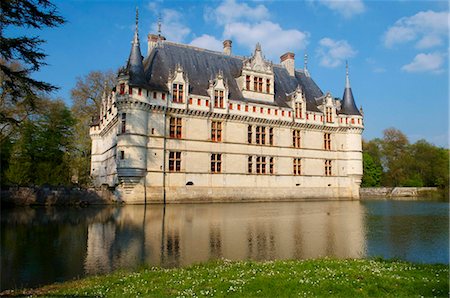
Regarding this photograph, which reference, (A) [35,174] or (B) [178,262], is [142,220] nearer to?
(B) [178,262]

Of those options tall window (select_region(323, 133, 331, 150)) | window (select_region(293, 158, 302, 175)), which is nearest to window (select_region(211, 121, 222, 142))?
window (select_region(293, 158, 302, 175))

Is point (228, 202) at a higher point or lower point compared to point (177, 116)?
lower

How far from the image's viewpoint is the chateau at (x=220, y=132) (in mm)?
27094

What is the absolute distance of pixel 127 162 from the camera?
26203 mm

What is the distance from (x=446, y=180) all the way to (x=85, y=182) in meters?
44.9

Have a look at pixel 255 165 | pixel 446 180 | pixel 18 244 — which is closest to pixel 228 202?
pixel 255 165

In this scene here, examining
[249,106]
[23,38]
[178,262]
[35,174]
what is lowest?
[178,262]

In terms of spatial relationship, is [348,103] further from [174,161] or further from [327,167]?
[174,161]

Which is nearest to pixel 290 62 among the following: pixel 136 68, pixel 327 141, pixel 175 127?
pixel 327 141

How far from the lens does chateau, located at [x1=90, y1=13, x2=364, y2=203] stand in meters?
27.1

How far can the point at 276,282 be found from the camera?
573 cm

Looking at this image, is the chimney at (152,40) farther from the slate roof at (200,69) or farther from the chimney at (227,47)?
the chimney at (227,47)

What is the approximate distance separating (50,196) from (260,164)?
55.2 feet

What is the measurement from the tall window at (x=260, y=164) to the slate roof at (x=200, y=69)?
16.4ft
